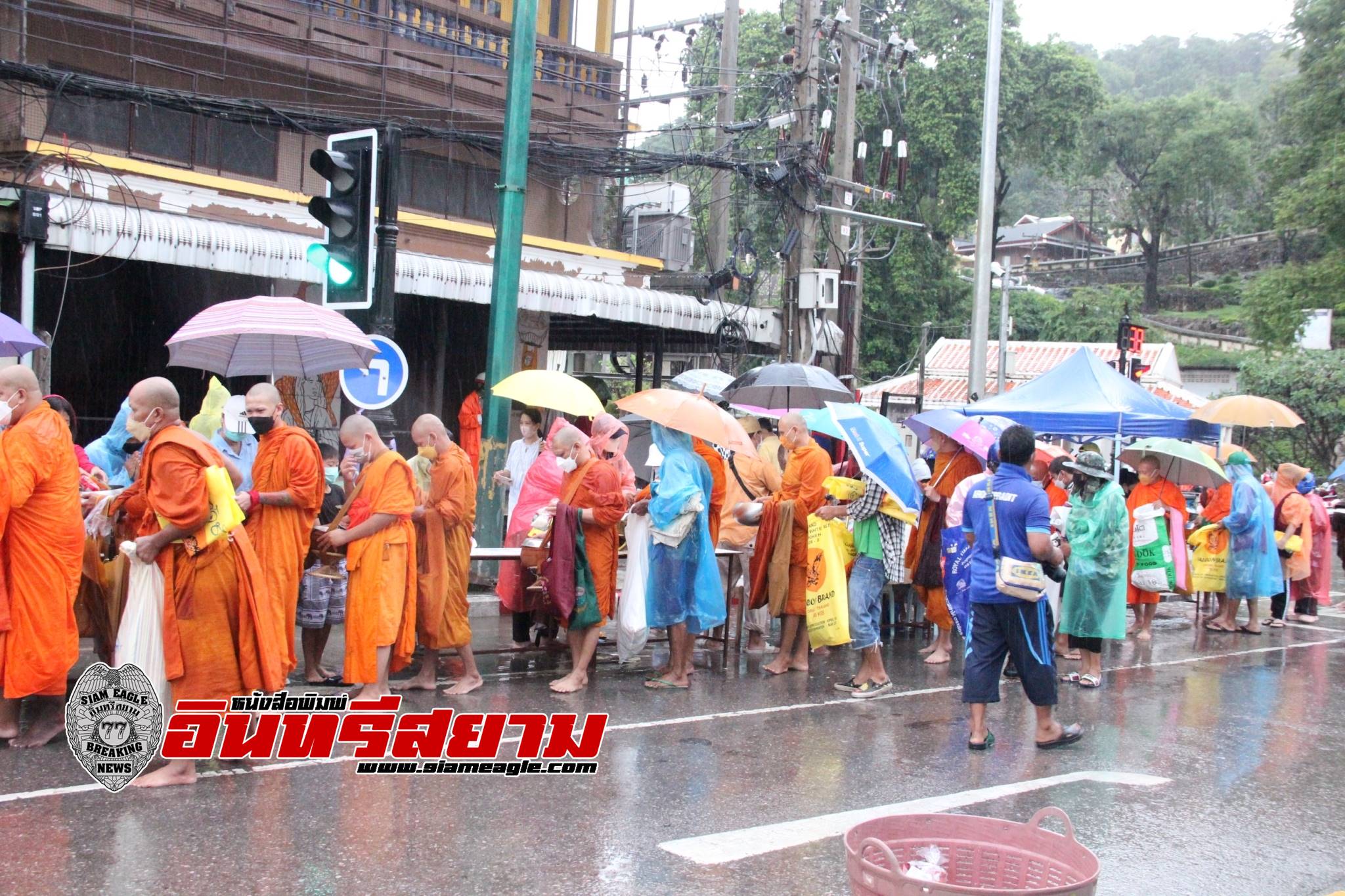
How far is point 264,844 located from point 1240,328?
53048mm

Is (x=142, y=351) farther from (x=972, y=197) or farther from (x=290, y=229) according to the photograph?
(x=972, y=197)

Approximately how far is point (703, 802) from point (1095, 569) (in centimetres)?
464

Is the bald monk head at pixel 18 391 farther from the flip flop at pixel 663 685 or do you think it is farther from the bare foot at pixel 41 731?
the flip flop at pixel 663 685

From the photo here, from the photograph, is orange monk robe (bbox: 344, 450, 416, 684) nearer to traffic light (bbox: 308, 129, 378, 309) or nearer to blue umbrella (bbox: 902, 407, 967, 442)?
traffic light (bbox: 308, 129, 378, 309)

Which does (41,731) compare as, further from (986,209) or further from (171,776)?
(986,209)

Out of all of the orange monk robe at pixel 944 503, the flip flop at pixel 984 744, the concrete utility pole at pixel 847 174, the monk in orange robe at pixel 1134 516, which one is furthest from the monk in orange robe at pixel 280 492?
the concrete utility pole at pixel 847 174

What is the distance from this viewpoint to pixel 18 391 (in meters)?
5.87

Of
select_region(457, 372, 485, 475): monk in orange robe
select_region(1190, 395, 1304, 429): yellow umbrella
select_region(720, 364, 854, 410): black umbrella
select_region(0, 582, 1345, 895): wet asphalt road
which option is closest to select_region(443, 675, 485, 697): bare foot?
select_region(0, 582, 1345, 895): wet asphalt road

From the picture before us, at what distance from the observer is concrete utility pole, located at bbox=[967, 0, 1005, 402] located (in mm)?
18047

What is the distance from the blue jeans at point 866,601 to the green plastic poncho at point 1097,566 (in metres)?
1.83

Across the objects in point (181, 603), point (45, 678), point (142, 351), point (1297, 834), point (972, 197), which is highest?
point (972, 197)

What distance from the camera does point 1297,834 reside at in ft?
18.7

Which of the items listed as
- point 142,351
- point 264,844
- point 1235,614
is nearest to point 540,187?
point 142,351

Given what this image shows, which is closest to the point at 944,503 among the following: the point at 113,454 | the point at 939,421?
the point at 939,421
